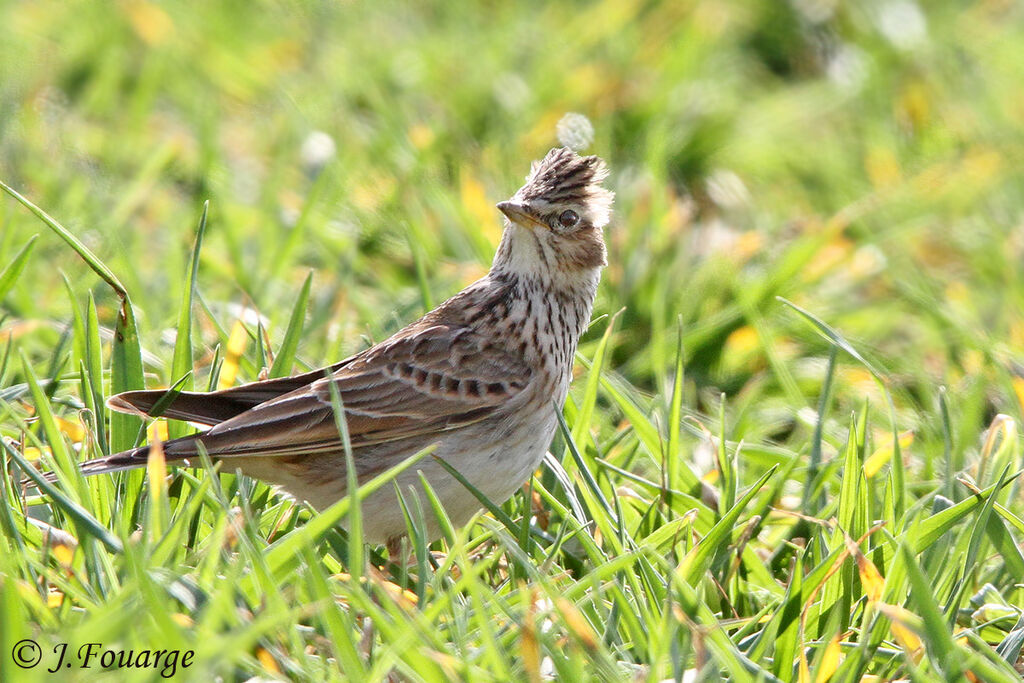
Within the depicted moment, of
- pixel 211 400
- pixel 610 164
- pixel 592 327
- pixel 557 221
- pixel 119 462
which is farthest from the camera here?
pixel 610 164

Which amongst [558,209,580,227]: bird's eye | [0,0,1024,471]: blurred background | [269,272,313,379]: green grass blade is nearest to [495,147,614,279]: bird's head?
[558,209,580,227]: bird's eye

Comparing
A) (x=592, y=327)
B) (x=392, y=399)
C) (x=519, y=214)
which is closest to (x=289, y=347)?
(x=392, y=399)

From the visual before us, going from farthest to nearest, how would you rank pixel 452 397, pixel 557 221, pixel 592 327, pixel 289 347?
pixel 592 327 < pixel 557 221 < pixel 289 347 < pixel 452 397

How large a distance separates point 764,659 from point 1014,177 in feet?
18.4

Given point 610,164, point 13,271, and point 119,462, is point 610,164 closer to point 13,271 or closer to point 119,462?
point 13,271

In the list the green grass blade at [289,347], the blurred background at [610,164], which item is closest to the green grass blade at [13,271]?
the blurred background at [610,164]

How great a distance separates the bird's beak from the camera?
15.4 feet

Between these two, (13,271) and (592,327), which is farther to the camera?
(592,327)

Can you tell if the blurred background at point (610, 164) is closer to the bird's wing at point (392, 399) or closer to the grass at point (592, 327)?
the grass at point (592, 327)

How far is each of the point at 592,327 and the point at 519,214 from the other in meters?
1.33

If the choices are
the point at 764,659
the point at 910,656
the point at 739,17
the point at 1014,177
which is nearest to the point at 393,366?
the point at 764,659

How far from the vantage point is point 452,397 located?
443 cm

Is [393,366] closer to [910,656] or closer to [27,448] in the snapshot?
[27,448]

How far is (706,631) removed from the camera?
3266 mm
